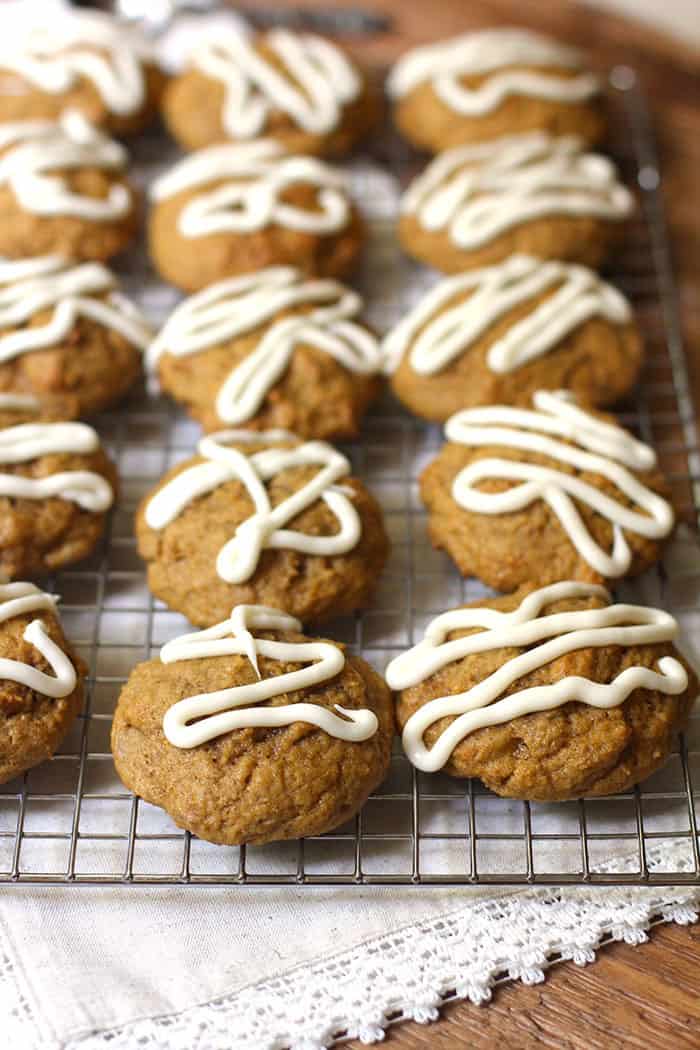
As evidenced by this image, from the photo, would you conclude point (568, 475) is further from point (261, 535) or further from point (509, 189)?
point (509, 189)

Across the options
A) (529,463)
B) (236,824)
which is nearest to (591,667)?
(529,463)

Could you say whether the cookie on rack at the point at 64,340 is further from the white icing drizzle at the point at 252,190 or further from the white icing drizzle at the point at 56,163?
the white icing drizzle at the point at 252,190

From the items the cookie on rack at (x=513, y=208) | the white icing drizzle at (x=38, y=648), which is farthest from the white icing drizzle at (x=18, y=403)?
the cookie on rack at (x=513, y=208)

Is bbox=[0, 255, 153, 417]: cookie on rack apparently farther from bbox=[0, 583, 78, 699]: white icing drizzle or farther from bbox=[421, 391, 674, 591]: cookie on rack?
bbox=[421, 391, 674, 591]: cookie on rack

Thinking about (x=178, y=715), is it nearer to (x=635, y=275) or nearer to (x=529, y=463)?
(x=529, y=463)

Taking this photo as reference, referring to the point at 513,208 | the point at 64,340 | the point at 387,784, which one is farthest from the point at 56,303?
the point at 387,784

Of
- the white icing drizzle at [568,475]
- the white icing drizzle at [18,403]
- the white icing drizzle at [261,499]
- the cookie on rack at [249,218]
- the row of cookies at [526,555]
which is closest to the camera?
the row of cookies at [526,555]
